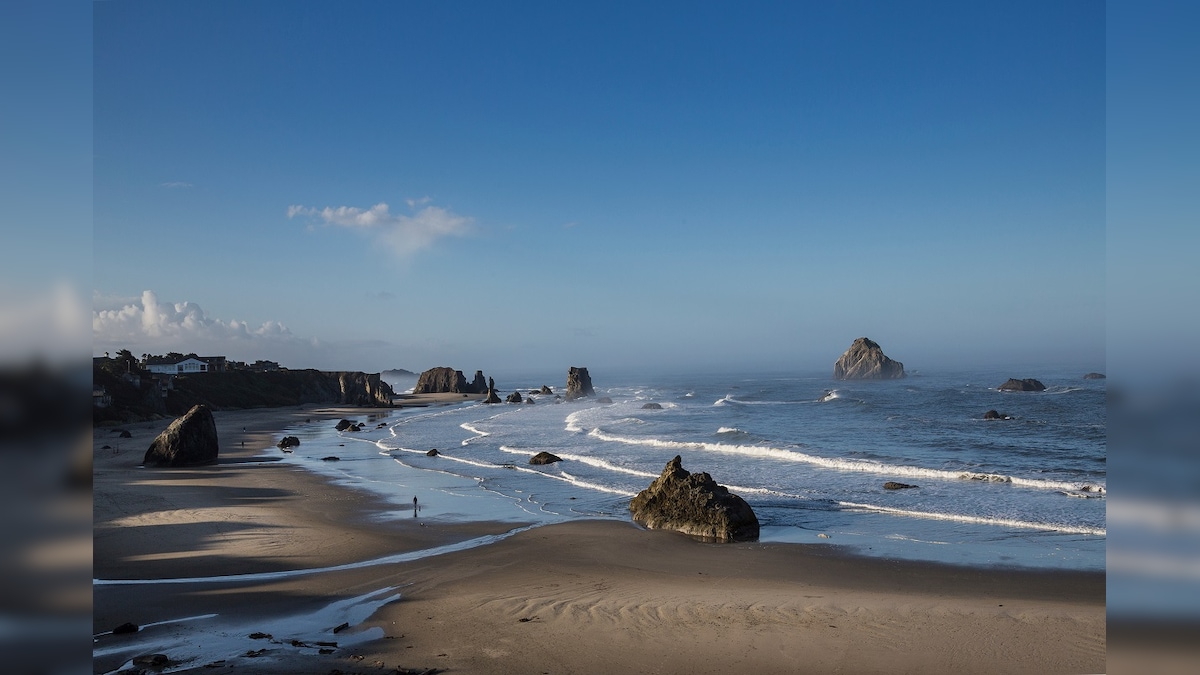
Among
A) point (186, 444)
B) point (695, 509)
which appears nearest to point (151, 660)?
point (695, 509)

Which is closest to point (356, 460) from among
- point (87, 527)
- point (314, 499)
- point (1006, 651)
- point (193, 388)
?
point (314, 499)

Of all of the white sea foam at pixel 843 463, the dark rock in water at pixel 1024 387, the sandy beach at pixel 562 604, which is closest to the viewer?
the sandy beach at pixel 562 604

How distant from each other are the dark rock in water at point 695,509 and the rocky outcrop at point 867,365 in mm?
81399

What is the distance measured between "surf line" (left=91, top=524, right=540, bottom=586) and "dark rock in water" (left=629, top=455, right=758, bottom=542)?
330 cm

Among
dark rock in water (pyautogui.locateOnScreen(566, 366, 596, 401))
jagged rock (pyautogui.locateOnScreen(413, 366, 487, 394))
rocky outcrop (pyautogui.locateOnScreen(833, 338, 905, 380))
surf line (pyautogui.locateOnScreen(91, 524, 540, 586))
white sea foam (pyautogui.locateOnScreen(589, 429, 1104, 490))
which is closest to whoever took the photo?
surf line (pyautogui.locateOnScreen(91, 524, 540, 586))

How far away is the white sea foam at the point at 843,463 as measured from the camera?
784 inches

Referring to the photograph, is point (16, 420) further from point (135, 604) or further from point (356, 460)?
point (356, 460)

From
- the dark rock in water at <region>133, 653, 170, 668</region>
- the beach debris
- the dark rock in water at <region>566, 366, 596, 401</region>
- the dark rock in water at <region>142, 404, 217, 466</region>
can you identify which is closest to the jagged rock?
the dark rock in water at <region>566, 366, 596, 401</region>

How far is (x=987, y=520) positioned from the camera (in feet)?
50.8

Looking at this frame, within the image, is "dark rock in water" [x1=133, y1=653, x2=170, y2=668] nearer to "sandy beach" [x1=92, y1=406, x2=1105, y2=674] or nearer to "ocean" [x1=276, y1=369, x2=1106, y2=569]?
"sandy beach" [x1=92, y1=406, x2=1105, y2=674]

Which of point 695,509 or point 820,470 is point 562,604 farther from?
point 820,470

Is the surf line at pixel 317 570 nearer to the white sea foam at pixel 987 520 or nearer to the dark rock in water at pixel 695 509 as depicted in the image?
the dark rock in water at pixel 695 509

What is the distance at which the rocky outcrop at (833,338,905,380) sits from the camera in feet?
297

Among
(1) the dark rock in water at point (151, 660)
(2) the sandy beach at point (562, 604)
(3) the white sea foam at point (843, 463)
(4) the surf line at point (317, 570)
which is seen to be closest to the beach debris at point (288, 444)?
(3) the white sea foam at point (843, 463)
